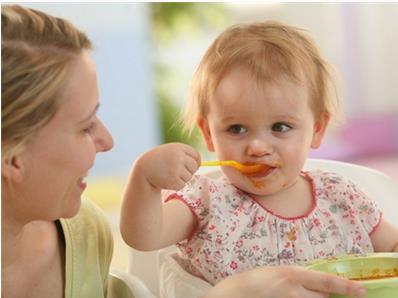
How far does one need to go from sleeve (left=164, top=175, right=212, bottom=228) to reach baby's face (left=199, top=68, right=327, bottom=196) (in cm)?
4

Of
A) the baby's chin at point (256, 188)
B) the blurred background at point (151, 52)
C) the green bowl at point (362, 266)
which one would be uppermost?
the baby's chin at point (256, 188)

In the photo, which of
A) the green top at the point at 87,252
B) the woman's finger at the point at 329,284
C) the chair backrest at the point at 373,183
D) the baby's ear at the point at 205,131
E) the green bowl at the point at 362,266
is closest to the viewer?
the woman's finger at the point at 329,284

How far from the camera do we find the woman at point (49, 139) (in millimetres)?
817

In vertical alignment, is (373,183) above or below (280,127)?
below

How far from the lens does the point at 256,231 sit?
108cm

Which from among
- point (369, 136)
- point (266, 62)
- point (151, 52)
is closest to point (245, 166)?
point (266, 62)

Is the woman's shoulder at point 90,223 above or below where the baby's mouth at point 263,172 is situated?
below

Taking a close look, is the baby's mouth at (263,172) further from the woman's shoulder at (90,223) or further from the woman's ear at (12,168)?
the woman's ear at (12,168)

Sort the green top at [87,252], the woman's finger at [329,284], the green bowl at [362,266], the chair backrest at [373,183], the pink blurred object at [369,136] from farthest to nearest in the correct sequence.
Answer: the pink blurred object at [369,136] < the chair backrest at [373,183] < the green top at [87,252] < the green bowl at [362,266] < the woman's finger at [329,284]

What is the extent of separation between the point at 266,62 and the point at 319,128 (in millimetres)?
154

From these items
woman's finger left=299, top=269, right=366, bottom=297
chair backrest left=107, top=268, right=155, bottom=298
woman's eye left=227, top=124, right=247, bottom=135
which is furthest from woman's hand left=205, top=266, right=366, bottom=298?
woman's eye left=227, top=124, right=247, bottom=135

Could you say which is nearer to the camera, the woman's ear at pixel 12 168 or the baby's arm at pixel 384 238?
the woman's ear at pixel 12 168

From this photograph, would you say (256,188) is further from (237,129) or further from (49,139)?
(49,139)

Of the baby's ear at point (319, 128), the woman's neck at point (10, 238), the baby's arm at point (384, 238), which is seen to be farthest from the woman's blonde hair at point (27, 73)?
the baby's arm at point (384, 238)
